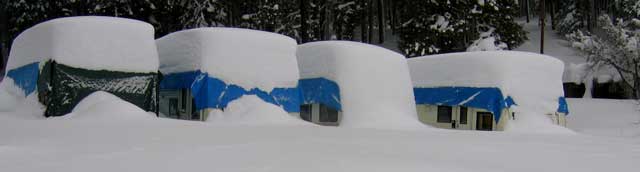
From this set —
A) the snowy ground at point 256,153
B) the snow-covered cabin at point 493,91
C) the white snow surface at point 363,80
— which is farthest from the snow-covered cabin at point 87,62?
the snow-covered cabin at point 493,91

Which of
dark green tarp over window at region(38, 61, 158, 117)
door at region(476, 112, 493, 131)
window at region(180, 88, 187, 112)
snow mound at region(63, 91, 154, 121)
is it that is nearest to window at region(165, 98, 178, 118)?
window at region(180, 88, 187, 112)

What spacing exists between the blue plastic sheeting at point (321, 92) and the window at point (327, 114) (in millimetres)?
319

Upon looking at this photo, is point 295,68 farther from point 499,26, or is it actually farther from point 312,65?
point 499,26

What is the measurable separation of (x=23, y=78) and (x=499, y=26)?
77.3ft

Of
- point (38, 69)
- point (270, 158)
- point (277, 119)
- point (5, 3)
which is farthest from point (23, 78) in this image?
point (5, 3)

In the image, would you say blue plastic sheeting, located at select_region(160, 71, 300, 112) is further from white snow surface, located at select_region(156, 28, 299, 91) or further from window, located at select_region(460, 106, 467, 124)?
window, located at select_region(460, 106, 467, 124)

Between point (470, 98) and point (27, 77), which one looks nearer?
point (27, 77)

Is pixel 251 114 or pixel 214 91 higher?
pixel 214 91

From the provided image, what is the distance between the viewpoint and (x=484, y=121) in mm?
21594

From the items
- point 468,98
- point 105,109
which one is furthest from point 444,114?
point 105,109

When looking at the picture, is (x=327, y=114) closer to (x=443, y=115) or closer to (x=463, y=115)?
(x=443, y=115)

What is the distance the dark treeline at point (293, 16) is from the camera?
31.1 meters

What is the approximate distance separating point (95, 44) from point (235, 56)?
13.5 feet

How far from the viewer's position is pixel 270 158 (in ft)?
24.3
